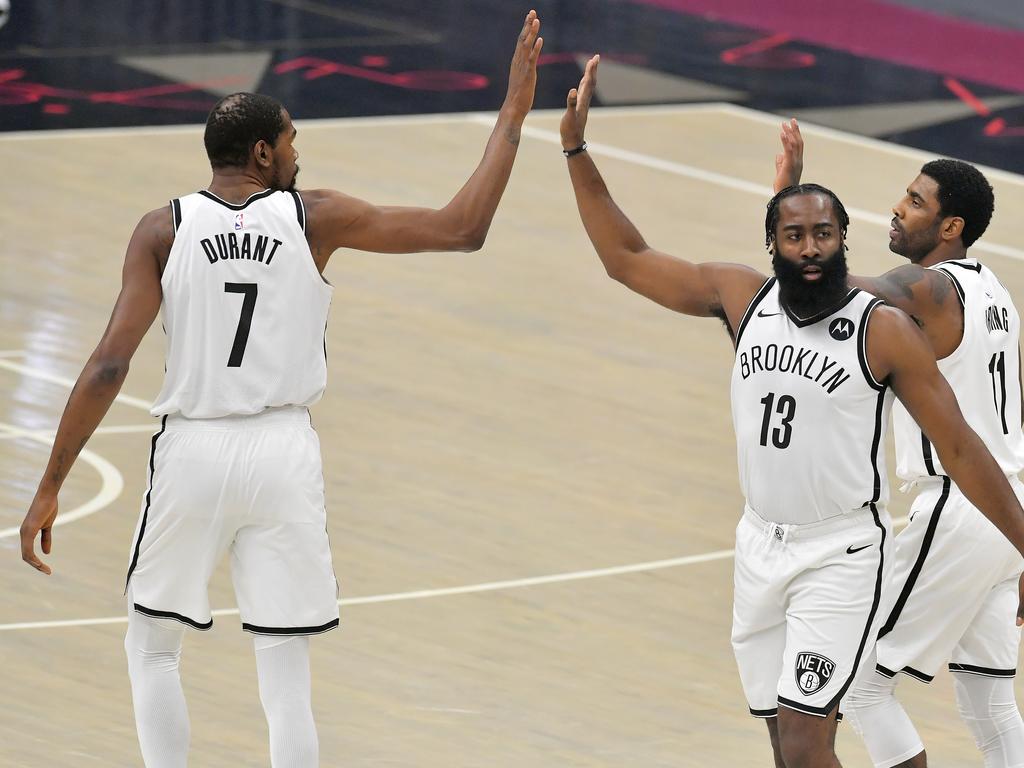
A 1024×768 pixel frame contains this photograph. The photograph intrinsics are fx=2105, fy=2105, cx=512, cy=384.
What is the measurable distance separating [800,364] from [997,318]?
2.48 feet

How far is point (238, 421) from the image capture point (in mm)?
5328

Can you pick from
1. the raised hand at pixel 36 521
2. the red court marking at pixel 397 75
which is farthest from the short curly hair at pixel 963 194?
the red court marking at pixel 397 75

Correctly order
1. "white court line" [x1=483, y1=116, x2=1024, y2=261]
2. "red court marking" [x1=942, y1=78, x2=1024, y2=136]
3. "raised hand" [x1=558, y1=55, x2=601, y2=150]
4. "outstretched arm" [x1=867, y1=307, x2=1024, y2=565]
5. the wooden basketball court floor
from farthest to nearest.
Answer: "red court marking" [x1=942, y1=78, x2=1024, y2=136], "white court line" [x1=483, y1=116, x2=1024, y2=261], the wooden basketball court floor, "raised hand" [x1=558, y1=55, x2=601, y2=150], "outstretched arm" [x1=867, y1=307, x2=1024, y2=565]

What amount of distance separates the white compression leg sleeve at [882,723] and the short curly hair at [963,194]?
4.06 ft

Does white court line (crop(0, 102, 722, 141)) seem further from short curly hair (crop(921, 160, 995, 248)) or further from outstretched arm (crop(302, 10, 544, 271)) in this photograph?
outstretched arm (crop(302, 10, 544, 271))

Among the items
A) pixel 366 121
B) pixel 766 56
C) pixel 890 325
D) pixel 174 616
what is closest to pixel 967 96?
pixel 766 56

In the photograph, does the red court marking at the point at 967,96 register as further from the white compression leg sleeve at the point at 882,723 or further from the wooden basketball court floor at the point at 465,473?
the white compression leg sleeve at the point at 882,723

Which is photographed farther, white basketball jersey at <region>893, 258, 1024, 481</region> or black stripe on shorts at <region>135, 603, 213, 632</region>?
white basketball jersey at <region>893, 258, 1024, 481</region>

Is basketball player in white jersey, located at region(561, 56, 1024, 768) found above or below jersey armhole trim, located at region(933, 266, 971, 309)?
below

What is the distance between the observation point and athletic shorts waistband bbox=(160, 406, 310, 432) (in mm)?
5320

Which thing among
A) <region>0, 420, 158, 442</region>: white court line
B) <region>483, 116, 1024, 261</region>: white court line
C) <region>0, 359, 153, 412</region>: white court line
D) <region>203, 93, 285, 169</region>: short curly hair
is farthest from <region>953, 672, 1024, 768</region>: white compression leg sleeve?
<region>483, 116, 1024, 261</region>: white court line

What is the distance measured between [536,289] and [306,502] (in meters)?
7.23

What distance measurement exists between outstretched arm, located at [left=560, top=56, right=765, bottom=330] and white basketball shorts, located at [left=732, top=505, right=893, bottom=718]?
0.60 m

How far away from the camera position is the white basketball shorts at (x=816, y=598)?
5.20m
